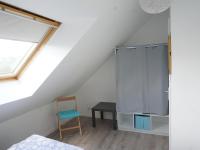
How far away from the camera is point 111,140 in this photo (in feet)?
9.58

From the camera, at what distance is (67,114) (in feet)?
10.1

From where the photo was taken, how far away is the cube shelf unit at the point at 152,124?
3040mm

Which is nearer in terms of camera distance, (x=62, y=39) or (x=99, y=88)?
(x=62, y=39)

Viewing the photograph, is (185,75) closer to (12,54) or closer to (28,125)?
(12,54)

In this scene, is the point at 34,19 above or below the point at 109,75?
above

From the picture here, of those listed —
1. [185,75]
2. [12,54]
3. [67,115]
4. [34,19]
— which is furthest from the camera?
[67,115]

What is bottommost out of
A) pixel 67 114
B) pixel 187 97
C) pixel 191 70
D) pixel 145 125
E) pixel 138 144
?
pixel 138 144

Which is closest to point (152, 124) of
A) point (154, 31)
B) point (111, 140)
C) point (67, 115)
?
point (111, 140)

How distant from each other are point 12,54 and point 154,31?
8.64 ft

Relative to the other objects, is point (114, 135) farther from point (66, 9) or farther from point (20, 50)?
point (66, 9)

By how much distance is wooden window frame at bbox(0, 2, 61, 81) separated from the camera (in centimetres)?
131

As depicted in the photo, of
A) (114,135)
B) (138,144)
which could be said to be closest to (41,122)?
(114,135)

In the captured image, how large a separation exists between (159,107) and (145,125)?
0.48 meters

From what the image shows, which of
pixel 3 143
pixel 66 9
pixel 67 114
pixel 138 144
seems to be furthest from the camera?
pixel 67 114
